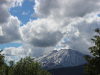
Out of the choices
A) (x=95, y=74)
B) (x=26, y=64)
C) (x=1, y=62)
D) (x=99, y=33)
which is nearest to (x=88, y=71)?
(x=95, y=74)

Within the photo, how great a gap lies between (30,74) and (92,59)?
26061mm

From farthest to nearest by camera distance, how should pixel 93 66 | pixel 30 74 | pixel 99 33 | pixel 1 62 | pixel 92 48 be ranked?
pixel 1 62 < pixel 30 74 < pixel 99 33 < pixel 92 48 < pixel 93 66

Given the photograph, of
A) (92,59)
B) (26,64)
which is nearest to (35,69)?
(26,64)

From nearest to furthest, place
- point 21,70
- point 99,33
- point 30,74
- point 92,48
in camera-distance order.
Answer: point 92,48 < point 99,33 < point 30,74 < point 21,70

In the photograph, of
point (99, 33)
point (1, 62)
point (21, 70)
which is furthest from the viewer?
point (1, 62)

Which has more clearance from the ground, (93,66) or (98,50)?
(98,50)

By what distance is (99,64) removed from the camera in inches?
641

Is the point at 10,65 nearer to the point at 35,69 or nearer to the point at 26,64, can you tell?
the point at 26,64

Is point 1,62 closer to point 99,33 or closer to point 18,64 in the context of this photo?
point 18,64

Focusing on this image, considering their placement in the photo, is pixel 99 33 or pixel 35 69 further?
pixel 35 69

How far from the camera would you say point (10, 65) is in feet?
176

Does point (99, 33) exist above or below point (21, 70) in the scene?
above

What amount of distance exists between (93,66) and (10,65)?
47.4m

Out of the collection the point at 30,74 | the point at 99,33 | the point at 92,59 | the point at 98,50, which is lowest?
the point at 30,74
